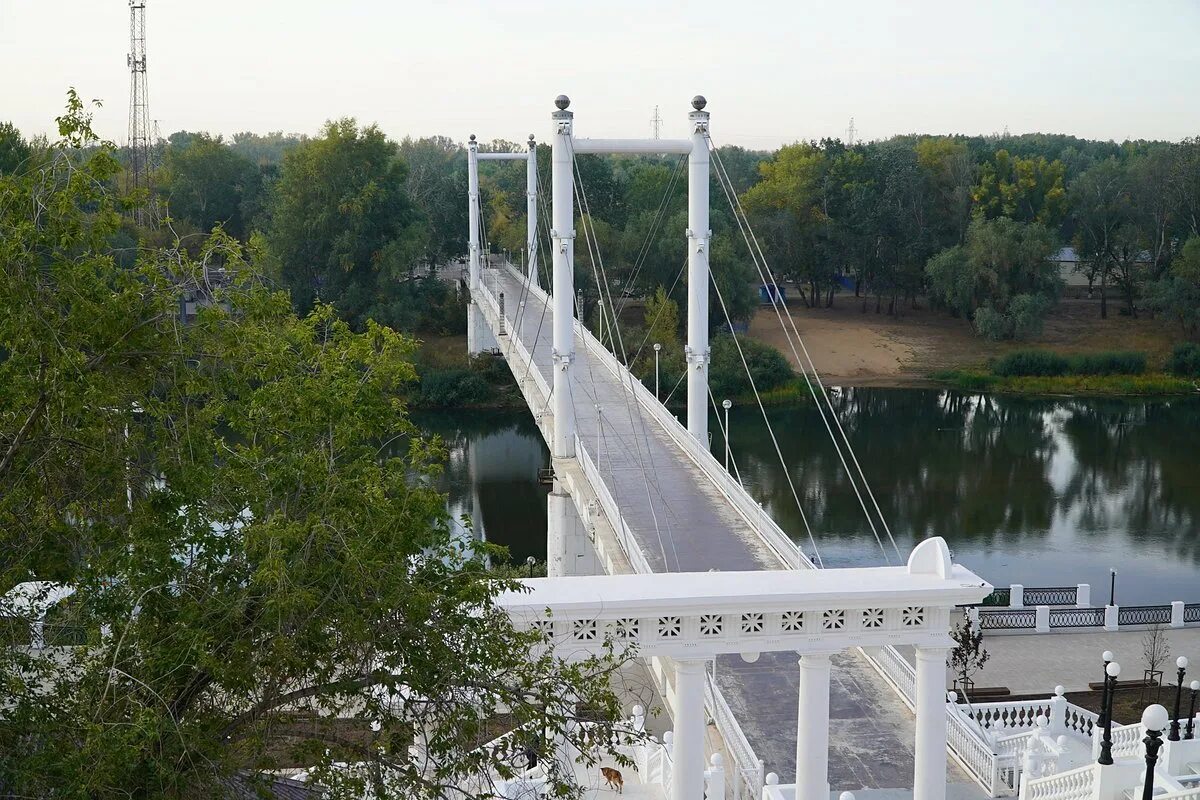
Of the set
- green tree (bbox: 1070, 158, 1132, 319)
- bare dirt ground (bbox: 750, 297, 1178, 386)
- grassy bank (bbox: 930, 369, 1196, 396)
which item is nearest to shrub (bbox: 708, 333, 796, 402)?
bare dirt ground (bbox: 750, 297, 1178, 386)

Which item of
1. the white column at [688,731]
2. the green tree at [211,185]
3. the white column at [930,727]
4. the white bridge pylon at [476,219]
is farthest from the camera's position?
the green tree at [211,185]

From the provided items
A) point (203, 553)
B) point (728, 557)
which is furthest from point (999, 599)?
point (203, 553)

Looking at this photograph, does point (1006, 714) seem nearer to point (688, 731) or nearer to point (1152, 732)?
point (1152, 732)

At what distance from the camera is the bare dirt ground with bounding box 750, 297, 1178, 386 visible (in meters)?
45.2

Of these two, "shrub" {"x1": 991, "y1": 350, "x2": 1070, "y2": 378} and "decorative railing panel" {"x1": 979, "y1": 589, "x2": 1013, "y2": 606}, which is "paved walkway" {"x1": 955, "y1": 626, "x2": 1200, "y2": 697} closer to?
"decorative railing panel" {"x1": 979, "y1": 589, "x2": 1013, "y2": 606}

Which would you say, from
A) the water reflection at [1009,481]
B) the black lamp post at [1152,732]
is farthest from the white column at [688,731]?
the water reflection at [1009,481]

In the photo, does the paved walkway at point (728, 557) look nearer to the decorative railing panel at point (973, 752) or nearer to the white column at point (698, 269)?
the decorative railing panel at point (973, 752)

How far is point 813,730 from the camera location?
8.77 meters

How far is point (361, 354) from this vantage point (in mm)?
6598

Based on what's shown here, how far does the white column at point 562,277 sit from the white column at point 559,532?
28.0 inches

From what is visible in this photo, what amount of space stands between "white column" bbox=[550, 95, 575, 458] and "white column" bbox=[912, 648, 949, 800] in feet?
37.5

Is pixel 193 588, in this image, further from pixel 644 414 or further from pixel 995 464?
pixel 995 464

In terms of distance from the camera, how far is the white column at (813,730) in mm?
8766

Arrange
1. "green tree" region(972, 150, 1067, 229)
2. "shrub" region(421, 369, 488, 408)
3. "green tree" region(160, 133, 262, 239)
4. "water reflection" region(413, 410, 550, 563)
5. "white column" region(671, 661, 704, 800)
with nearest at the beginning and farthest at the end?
1. "white column" region(671, 661, 704, 800)
2. "water reflection" region(413, 410, 550, 563)
3. "shrub" region(421, 369, 488, 408)
4. "green tree" region(972, 150, 1067, 229)
5. "green tree" region(160, 133, 262, 239)
